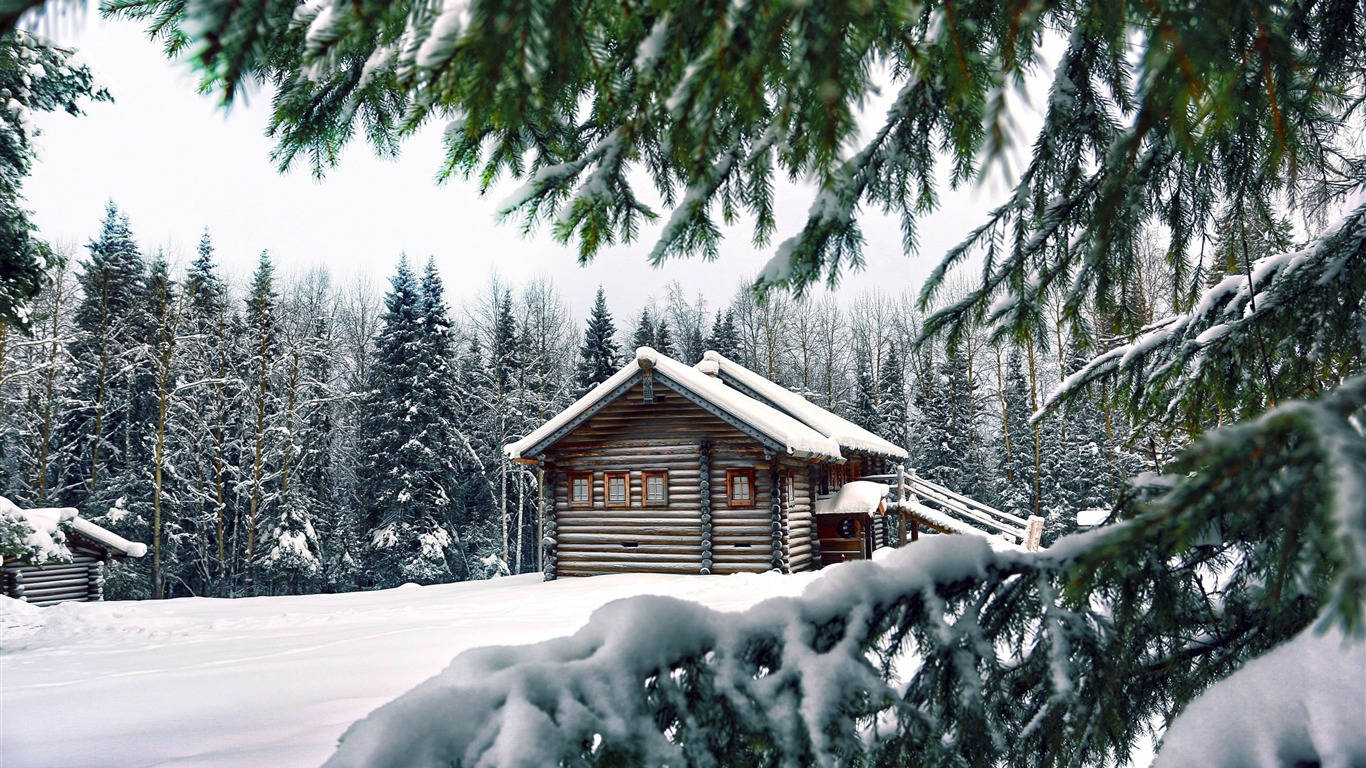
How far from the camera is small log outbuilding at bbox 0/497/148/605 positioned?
16.1m

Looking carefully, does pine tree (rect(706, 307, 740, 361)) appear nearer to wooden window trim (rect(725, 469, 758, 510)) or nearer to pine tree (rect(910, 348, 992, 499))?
pine tree (rect(910, 348, 992, 499))

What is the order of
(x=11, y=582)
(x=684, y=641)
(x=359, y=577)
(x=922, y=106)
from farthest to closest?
(x=359, y=577)
(x=11, y=582)
(x=922, y=106)
(x=684, y=641)

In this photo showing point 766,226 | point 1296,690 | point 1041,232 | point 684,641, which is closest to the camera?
point 1296,690

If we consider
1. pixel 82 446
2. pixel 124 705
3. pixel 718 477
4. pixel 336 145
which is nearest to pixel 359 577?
pixel 82 446

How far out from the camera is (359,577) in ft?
94.8

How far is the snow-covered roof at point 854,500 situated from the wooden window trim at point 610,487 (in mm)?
5146

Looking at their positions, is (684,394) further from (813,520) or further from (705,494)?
(813,520)

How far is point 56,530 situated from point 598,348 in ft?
70.1

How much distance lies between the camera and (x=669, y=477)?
1705 centimetres

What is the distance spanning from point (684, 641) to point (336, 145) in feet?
7.42

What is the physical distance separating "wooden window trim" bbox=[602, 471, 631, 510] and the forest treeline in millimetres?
7881

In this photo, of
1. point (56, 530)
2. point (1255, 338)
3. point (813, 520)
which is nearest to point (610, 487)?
point (813, 520)

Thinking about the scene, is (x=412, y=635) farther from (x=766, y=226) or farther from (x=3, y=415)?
(x=3, y=415)

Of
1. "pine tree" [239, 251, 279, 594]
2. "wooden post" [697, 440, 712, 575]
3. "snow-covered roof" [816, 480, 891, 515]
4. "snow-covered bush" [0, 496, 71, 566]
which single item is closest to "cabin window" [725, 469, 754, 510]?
"wooden post" [697, 440, 712, 575]
